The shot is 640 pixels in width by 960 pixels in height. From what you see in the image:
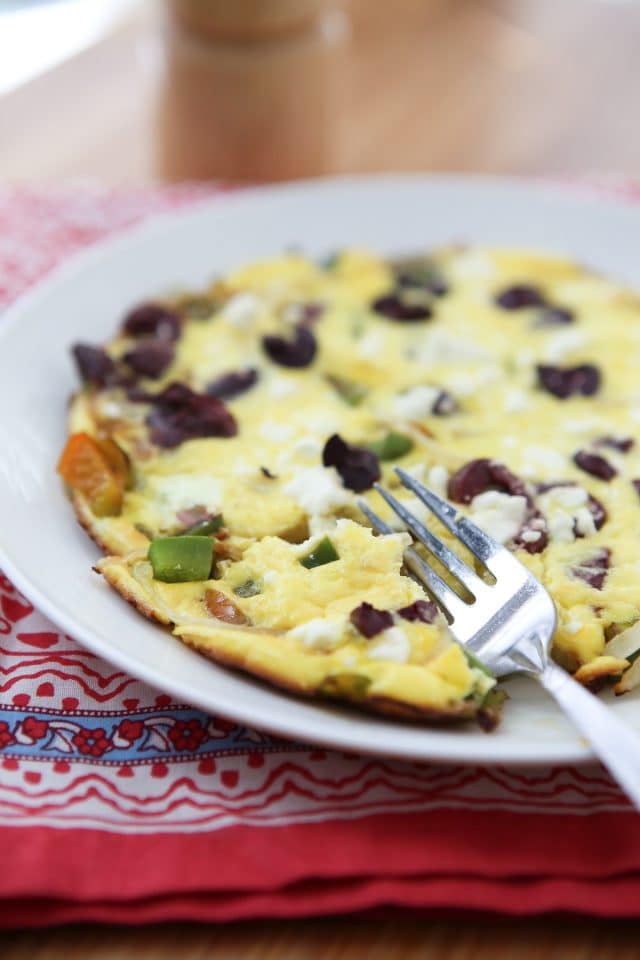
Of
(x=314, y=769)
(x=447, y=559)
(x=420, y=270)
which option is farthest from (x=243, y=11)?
(x=314, y=769)

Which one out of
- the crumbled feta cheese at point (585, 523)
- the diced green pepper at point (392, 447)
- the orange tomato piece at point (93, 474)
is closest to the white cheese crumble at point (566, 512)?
the crumbled feta cheese at point (585, 523)

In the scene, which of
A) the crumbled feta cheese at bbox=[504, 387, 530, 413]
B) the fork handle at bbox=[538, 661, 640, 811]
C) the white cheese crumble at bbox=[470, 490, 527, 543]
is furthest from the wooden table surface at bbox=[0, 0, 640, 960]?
the fork handle at bbox=[538, 661, 640, 811]

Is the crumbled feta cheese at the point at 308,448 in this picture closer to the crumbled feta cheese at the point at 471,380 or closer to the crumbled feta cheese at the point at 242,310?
the crumbled feta cheese at the point at 471,380

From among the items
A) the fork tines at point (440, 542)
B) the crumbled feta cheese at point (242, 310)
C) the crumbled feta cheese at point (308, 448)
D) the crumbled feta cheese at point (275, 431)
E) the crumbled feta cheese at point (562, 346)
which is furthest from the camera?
the crumbled feta cheese at point (242, 310)

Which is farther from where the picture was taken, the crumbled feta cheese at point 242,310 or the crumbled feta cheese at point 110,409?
the crumbled feta cheese at point 242,310

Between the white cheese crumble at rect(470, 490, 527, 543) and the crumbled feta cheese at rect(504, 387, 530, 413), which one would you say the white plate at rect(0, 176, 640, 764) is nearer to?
the white cheese crumble at rect(470, 490, 527, 543)

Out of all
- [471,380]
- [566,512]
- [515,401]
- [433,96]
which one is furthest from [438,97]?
[566,512]

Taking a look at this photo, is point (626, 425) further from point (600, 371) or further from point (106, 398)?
point (106, 398)
